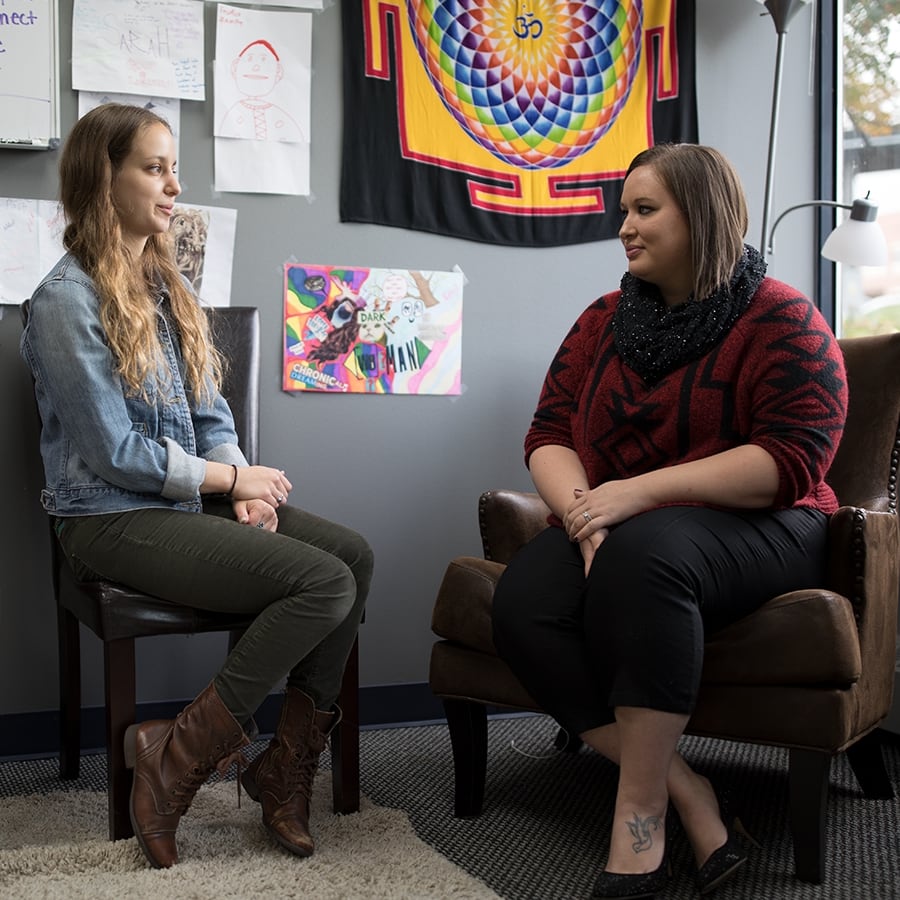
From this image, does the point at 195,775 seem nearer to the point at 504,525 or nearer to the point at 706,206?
the point at 504,525

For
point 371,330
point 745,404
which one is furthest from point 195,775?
point 371,330

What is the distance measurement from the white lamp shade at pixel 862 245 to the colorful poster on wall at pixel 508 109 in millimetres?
526

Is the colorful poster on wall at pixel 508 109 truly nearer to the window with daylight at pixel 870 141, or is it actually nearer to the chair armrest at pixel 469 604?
the window with daylight at pixel 870 141

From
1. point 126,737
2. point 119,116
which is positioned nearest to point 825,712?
point 126,737

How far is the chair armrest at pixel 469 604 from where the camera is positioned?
1835mm

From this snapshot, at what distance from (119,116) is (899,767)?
1960 mm

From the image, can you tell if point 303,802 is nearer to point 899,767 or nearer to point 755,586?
point 755,586

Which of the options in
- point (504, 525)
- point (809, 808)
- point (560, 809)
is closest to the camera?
point (809, 808)

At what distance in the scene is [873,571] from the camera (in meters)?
1.77

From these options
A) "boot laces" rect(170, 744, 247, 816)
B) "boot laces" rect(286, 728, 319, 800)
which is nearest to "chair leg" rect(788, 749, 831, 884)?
"boot laces" rect(286, 728, 319, 800)

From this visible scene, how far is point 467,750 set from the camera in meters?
1.91

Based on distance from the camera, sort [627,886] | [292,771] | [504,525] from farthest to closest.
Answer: [504,525] → [292,771] → [627,886]

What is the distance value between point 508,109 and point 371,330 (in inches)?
25.2

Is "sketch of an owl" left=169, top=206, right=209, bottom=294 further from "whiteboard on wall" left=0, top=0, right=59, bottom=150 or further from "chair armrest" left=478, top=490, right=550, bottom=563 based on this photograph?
"chair armrest" left=478, top=490, right=550, bottom=563
